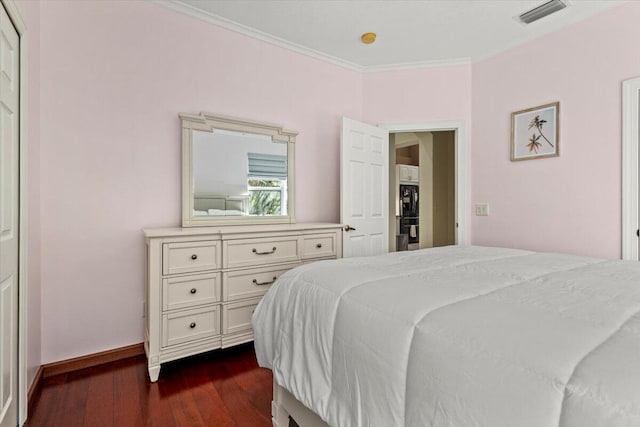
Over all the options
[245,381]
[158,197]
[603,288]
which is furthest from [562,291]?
[158,197]

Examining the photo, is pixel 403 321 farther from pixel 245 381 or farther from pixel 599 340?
pixel 245 381

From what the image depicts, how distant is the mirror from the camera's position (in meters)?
2.61

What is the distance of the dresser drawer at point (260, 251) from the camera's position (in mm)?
2324

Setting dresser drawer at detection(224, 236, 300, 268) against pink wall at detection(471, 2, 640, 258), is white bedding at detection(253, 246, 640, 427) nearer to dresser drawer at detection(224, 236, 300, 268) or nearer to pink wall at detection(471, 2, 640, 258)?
dresser drawer at detection(224, 236, 300, 268)

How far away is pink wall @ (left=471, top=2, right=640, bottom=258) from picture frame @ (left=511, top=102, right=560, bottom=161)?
0.05 m

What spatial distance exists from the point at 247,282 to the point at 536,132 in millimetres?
2823

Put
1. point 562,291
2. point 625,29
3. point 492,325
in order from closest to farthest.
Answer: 1. point 492,325
2. point 562,291
3. point 625,29

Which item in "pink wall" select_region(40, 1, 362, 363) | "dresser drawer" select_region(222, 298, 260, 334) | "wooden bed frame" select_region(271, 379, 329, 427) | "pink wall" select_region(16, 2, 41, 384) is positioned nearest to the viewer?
"wooden bed frame" select_region(271, 379, 329, 427)

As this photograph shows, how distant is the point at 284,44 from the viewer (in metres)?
3.16

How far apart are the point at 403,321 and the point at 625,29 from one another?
3.07 metres

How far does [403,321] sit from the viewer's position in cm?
91

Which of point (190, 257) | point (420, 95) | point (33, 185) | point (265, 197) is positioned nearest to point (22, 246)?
point (33, 185)

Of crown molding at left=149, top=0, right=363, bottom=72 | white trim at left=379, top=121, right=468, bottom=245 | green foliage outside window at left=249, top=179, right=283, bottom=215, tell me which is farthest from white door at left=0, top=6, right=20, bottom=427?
white trim at left=379, top=121, right=468, bottom=245

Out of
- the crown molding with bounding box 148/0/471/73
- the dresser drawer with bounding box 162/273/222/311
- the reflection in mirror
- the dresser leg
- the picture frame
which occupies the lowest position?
the dresser leg
